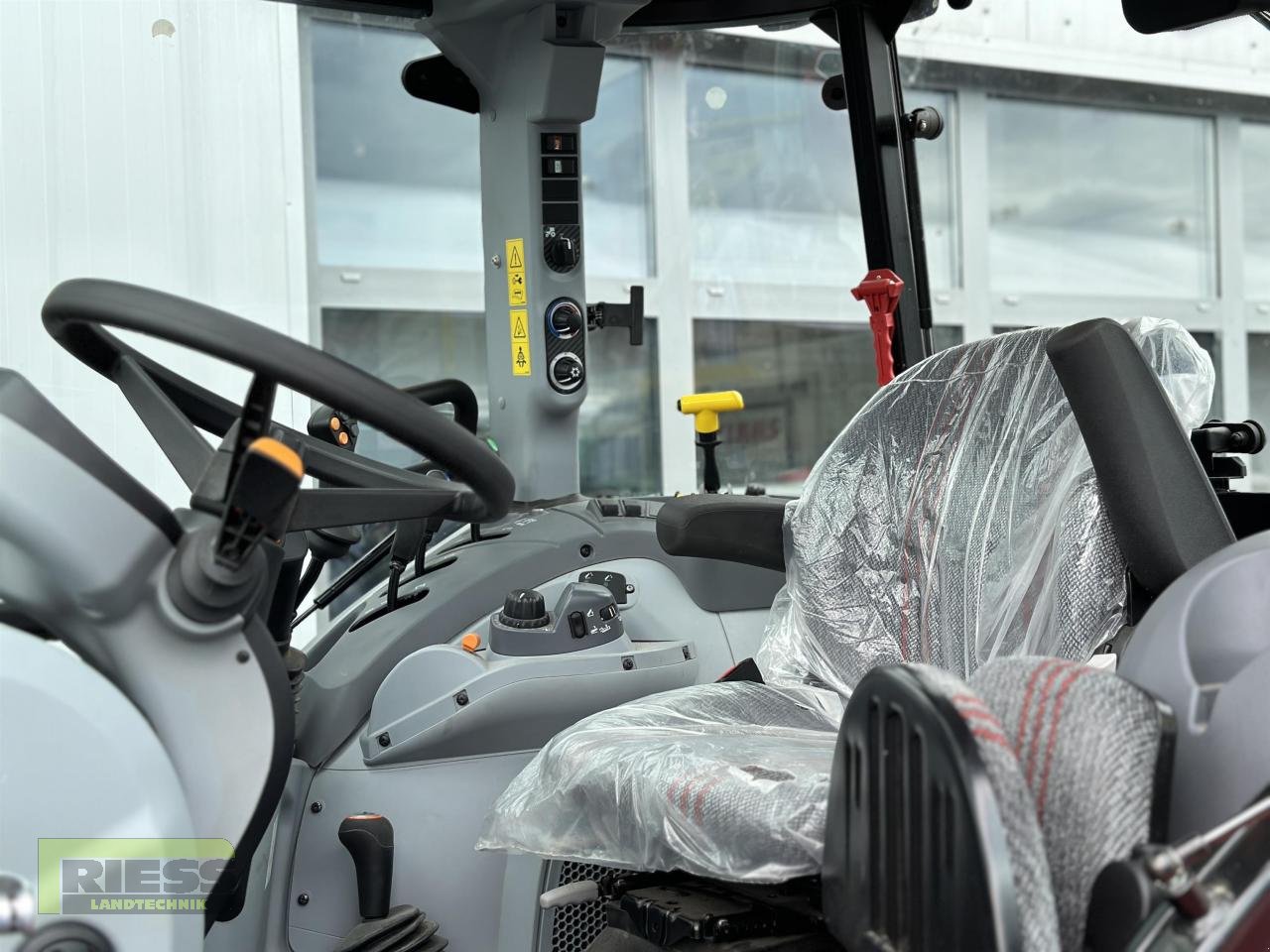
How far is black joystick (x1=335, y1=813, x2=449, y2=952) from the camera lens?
61.9 inches

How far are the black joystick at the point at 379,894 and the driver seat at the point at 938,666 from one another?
0.85 feet

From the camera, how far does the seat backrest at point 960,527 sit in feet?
4.38

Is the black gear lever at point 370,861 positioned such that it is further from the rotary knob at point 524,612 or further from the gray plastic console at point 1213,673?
the gray plastic console at point 1213,673

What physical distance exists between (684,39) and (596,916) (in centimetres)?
344

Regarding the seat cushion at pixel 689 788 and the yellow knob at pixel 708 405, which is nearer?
the seat cushion at pixel 689 788

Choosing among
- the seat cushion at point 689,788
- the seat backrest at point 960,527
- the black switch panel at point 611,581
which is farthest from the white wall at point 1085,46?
the seat cushion at point 689,788

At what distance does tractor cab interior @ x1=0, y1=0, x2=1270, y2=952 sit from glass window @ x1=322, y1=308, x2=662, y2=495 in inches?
66.9

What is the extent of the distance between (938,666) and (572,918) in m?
0.52

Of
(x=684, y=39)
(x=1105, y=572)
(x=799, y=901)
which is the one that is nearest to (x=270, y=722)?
(x=799, y=901)

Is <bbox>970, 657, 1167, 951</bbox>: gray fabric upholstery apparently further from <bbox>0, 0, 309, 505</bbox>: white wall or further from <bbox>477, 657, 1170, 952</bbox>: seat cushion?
<bbox>0, 0, 309, 505</bbox>: white wall

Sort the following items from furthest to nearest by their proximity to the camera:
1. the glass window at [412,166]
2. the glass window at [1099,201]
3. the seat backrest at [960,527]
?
the glass window at [1099,201] < the glass window at [412,166] < the seat backrest at [960,527]

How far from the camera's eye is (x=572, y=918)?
1493 mm

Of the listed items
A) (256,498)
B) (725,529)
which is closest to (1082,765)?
(256,498)

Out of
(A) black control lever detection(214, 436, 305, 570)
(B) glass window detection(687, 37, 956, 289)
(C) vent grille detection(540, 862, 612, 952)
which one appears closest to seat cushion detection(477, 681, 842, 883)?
(C) vent grille detection(540, 862, 612, 952)
